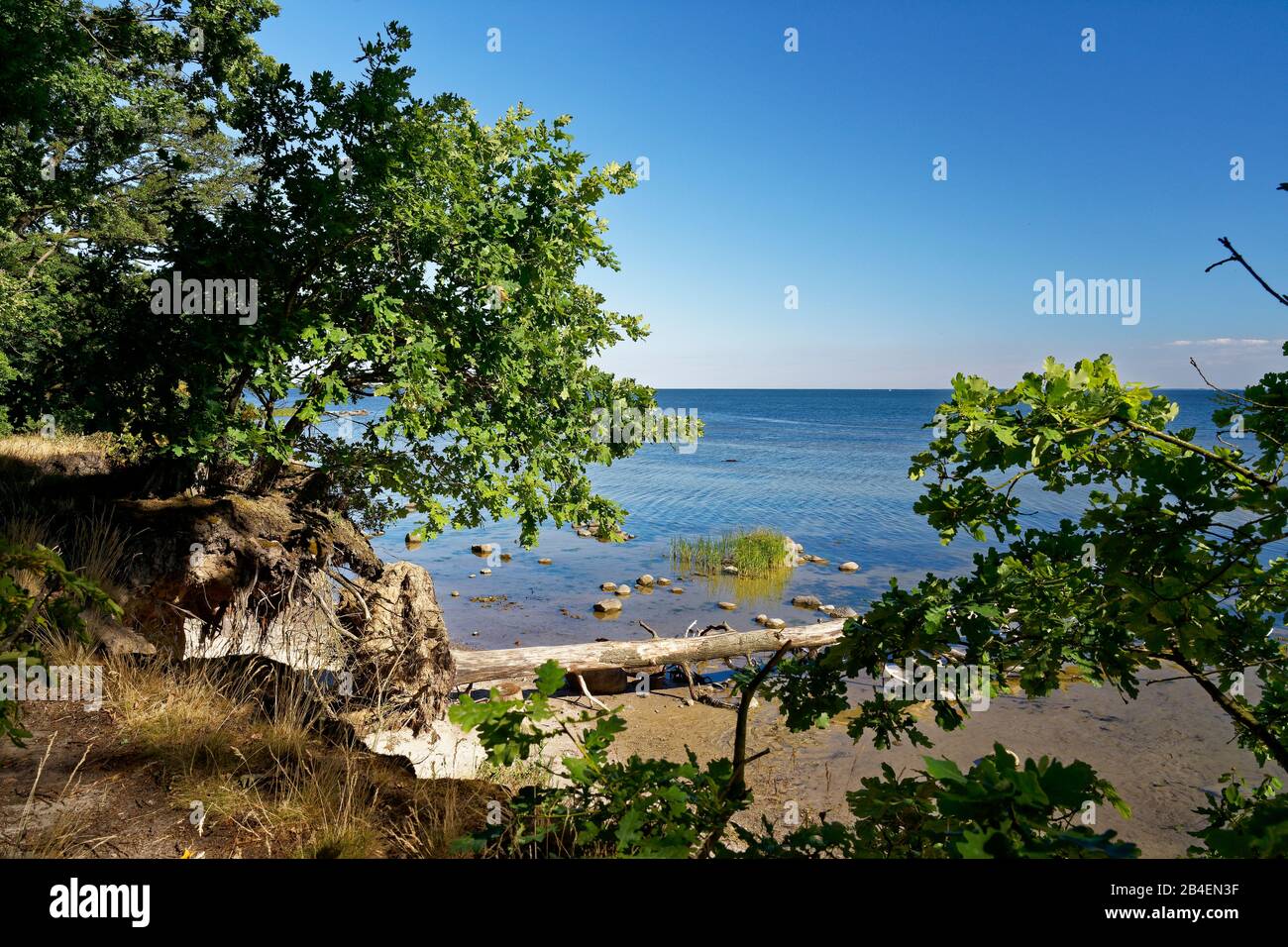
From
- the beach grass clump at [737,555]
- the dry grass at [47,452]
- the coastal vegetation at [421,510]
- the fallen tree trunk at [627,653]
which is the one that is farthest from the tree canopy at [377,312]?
the beach grass clump at [737,555]

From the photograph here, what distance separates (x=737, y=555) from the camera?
82.4 ft

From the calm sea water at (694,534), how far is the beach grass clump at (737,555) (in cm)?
75

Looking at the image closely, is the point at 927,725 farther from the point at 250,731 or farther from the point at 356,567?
the point at 250,731

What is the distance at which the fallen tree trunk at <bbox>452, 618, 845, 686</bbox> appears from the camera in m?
12.4

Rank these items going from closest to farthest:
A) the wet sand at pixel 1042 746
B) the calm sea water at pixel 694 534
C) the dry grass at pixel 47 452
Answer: the dry grass at pixel 47 452, the wet sand at pixel 1042 746, the calm sea water at pixel 694 534

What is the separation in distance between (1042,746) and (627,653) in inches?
320

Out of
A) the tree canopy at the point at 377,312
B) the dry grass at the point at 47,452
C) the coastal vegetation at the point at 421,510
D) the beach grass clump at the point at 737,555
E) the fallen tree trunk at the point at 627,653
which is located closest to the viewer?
the coastal vegetation at the point at 421,510

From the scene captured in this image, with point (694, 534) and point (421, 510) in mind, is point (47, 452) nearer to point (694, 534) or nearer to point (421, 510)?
point (421, 510)

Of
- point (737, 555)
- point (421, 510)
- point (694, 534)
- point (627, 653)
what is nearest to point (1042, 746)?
point (627, 653)

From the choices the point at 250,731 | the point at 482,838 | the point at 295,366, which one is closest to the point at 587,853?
the point at 482,838

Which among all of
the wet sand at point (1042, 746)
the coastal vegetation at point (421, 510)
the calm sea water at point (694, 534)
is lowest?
the wet sand at point (1042, 746)

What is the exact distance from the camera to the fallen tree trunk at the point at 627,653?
12.4 metres

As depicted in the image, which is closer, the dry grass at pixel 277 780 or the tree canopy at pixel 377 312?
the dry grass at pixel 277 780

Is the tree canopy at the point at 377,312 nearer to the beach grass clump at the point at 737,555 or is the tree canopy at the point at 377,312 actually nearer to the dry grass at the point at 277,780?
the dry grass at the point at 277,780
